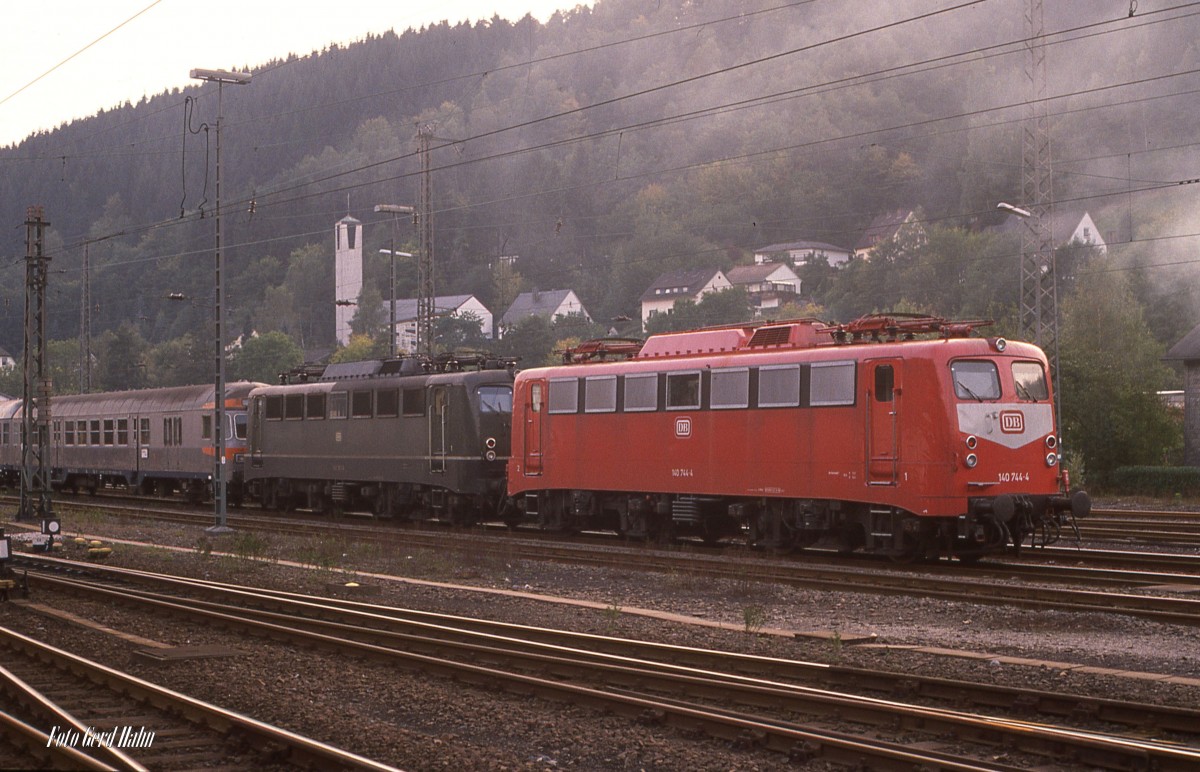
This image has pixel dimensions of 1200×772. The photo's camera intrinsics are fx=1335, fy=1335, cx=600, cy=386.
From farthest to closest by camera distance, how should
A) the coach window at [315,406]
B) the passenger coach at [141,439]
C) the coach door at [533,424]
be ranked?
the passenger coach at [141,439]
the coach window at [315,406]
the coach door at [533,424]

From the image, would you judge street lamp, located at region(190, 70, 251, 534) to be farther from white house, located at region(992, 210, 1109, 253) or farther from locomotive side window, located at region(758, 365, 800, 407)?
white house, located at region(992, 210, 1109, 253)

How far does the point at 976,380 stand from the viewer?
20.4 m

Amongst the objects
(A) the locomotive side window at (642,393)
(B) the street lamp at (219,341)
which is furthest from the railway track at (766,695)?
(B) the street lamp at (219,341)

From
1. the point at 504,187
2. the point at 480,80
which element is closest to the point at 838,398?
the point at 504,187

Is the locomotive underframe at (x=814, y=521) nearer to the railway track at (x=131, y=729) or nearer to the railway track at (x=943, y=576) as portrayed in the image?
the railway track at (x=943, y=576)

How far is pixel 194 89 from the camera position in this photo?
188 metres

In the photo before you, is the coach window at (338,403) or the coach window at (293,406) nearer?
the coach window at (338,403)

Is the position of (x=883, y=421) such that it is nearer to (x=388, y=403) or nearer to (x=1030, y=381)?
(x=1030, y=381)

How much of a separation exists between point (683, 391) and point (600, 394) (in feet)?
7.98

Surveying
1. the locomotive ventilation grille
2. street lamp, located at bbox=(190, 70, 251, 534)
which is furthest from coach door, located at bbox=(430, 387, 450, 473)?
the locomotive ventilation grille

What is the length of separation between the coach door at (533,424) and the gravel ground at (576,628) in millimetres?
5531

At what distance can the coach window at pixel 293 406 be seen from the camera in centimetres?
3681

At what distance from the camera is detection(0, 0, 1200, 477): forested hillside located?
363 feet

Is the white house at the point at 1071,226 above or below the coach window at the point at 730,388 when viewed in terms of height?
above
